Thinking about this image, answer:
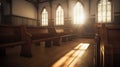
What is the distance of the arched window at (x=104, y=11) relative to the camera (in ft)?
37.7

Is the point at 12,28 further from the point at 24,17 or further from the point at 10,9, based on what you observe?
the point at 24,17

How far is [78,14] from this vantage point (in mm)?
12766

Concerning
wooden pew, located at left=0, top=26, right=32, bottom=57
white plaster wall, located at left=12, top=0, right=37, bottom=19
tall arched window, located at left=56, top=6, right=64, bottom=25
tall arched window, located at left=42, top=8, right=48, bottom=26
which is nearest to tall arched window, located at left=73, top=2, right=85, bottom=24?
tall arched window, located at left=56, top=6, right=64, bottom=25

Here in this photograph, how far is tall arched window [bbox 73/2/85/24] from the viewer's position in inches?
494

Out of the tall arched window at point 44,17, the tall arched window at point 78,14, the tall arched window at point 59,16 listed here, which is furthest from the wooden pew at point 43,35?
the tall arched window at point 44,17

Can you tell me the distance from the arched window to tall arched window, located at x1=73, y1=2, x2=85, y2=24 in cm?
177

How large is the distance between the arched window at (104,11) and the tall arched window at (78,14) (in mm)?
1773

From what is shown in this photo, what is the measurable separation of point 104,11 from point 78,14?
2.75 m

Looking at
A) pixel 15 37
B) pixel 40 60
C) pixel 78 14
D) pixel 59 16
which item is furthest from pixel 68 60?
pixel 59 16

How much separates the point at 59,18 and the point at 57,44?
28.3ft

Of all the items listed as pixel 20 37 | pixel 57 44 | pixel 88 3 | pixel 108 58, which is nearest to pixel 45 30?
pixel 57 44

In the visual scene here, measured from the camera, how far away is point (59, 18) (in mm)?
13945

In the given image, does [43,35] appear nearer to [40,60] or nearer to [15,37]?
[15,37]

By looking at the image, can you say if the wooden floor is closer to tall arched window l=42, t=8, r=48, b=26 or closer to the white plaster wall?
the white plaster wall
